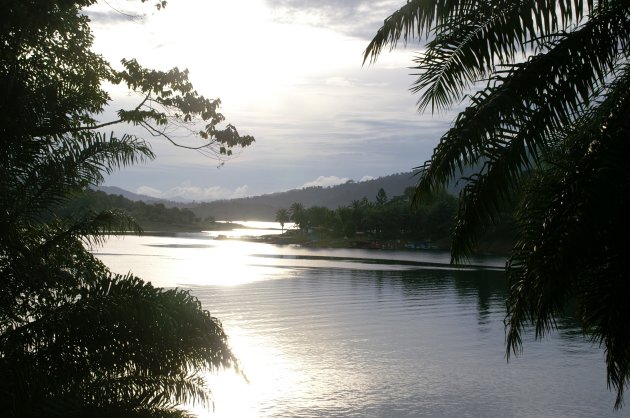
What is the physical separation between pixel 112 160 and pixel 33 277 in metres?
2.55

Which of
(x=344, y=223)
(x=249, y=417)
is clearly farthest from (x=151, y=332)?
(x=344, y=223)

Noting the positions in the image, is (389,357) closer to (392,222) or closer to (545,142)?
(545,142)

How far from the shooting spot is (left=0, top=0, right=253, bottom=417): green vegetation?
8.09 metres

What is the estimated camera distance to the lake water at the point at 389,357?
21109 mm

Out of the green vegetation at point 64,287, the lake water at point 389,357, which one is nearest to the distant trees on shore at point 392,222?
the lake water at point 389,357

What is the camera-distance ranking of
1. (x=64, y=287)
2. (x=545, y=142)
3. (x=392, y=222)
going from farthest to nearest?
(x=392, y=222) → (x=64, y=287) → (x=545, y=142)

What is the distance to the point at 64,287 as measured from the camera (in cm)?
874

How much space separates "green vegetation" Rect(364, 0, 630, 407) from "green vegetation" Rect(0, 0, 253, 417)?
14.0 feet

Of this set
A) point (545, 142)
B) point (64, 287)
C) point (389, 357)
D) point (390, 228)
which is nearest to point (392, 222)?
point (390, 228)

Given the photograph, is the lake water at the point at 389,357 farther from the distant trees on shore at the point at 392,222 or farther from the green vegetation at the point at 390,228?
the distant trees on shore at the point at 392,222

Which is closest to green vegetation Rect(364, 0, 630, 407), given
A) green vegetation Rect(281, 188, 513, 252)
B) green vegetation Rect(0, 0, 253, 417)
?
green vegetation Rect(0, 0, 253, 417)

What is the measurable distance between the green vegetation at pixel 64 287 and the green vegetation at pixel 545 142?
168 inches

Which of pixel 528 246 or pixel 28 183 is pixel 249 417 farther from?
pixel 528 246

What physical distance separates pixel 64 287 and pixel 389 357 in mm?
21451
